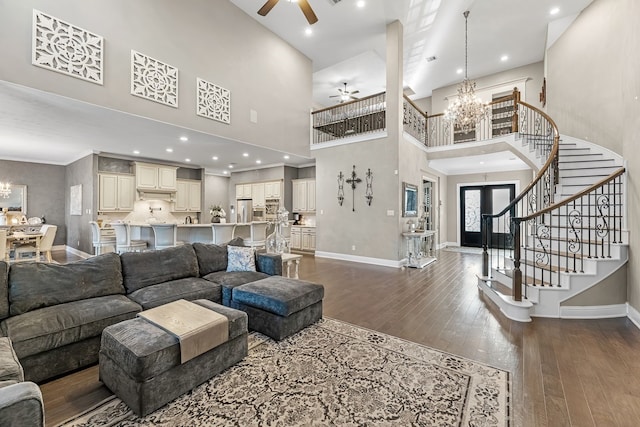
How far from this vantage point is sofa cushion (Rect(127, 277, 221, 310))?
2.66m

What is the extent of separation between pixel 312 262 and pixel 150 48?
17.5 feet

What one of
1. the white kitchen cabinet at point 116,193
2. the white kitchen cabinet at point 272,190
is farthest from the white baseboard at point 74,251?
the white kitchen cabinet at point 272,190

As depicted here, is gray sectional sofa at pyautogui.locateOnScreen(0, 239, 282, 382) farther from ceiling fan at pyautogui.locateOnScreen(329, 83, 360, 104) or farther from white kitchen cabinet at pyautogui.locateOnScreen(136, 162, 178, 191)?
ceiling fan at pyautogui.locateOnScreen(329, 83, 360, 104)

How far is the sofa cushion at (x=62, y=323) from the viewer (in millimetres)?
1914

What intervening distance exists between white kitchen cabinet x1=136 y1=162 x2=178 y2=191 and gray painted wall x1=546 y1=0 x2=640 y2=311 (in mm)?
9765

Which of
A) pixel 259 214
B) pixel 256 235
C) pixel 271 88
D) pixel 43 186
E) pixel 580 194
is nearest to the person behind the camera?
pixel 580 194

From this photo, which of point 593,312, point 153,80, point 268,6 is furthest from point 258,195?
point 593,312

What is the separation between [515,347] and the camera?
2.59 meters

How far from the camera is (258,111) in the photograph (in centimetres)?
635

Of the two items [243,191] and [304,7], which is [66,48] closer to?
[304,7]

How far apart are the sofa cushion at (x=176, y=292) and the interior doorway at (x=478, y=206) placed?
358 inches

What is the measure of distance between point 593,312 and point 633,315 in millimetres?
359

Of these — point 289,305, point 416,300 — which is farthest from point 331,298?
point 289,305

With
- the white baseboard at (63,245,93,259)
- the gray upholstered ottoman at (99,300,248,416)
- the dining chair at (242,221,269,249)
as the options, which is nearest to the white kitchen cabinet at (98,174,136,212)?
the white baseboard at (63,245,93,259)
